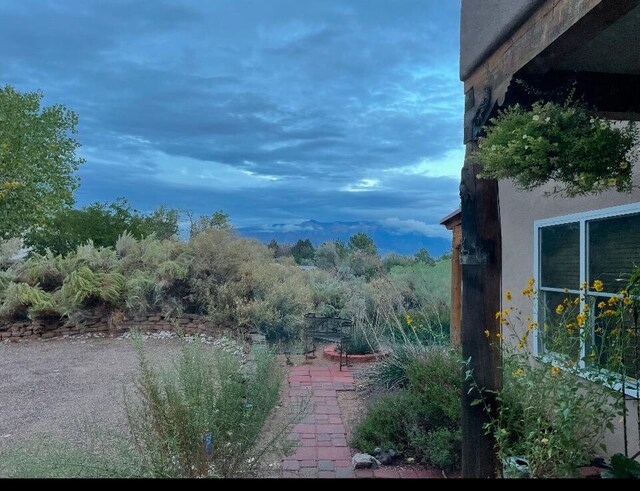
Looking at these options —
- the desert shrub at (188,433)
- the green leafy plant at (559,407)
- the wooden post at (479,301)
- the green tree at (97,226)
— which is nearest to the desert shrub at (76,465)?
Result: the desert shrub at (188,433)

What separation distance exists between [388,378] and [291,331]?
→ 3728 mm

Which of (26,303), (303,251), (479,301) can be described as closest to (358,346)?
(479,301)

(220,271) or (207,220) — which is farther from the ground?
(207,220)

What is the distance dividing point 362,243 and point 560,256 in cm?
1441

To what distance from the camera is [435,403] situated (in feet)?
13.5

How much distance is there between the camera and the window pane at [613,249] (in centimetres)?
347

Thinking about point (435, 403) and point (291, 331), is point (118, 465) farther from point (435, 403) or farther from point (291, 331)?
point (291, 331)

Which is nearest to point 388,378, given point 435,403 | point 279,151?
point 435,403

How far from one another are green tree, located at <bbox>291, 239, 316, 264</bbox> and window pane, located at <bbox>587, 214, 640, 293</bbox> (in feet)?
47.6

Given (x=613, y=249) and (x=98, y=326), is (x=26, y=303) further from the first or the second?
(x=613, y=249)

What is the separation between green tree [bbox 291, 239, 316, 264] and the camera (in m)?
18.5

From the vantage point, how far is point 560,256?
168 inches

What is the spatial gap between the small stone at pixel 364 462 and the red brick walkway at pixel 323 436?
3cm

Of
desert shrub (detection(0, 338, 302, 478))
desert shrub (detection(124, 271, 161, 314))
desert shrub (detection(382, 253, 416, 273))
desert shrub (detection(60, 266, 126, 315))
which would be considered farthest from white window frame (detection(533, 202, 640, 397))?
desert shrub (detection(382, 253, 416, 273))
